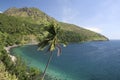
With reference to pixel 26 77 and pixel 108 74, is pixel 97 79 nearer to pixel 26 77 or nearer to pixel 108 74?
pixel 108 74

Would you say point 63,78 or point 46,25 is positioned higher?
point 46,25

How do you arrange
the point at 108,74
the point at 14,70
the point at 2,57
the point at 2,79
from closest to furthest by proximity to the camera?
the point at 2,79 → the point at 14,70 → the point at 2,57 → the point at 108,74

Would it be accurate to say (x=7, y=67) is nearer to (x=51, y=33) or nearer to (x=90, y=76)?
(x=51, y=33)

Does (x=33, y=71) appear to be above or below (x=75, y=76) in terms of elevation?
above

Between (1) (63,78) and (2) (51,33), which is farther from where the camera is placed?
(1) (63,78)

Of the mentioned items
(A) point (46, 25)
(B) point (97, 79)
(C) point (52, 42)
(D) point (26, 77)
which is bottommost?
(B) point (97, 79)

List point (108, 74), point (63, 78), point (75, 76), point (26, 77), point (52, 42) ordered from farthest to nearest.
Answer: point (108, 74), point (75, 76), point (63, 78), point (26, 77), point (52, 42)

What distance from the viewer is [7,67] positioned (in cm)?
8025

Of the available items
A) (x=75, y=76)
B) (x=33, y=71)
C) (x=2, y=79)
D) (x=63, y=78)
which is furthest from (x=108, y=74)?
(x=2, y=79)

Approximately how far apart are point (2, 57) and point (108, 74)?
5828 cm

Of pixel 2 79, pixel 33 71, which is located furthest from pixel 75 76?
pixel 2 79

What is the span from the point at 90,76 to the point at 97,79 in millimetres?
6273

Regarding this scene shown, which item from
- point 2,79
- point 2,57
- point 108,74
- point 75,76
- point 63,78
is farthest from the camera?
point 108,74

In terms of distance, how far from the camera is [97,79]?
97.8m
